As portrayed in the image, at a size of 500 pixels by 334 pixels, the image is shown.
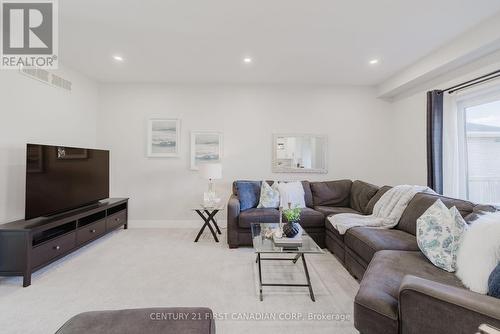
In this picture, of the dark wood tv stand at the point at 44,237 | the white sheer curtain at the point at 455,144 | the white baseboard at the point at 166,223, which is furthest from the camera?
A: the white baseboard at the point at 166,223

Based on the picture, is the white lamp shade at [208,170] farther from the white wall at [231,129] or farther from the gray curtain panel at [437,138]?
the gray curtain panel at [437,138]

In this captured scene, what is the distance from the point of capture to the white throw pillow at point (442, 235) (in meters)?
1.66

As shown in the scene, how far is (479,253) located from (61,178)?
13.6 feet

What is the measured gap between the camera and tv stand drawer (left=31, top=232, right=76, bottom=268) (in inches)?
89.7

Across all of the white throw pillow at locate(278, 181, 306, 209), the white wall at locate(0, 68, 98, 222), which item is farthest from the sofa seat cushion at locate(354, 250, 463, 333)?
the white wall at locate(0, 68, 98, 222)

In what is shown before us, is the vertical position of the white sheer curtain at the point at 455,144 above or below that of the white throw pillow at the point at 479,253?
above

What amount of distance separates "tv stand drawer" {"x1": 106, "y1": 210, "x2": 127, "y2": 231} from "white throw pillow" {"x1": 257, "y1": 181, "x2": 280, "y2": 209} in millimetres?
2368

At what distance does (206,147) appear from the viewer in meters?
4.20

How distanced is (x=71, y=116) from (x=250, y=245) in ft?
11.4

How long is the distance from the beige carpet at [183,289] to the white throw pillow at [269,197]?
786 mm

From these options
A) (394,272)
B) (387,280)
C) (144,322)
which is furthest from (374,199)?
(144,322)

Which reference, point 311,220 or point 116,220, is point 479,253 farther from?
point 116,220

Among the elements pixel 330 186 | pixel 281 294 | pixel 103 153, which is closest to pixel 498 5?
pixel 330 186

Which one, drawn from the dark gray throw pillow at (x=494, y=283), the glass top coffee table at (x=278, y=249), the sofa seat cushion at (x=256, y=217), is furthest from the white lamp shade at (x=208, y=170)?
the dark gray throw pillow at (x=494, y=283)
